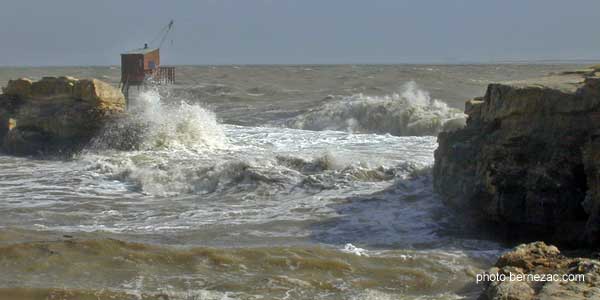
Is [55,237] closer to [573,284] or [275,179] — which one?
[275,179]

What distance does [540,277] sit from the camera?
4.91 m

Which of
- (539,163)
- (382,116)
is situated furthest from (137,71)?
(539,163)

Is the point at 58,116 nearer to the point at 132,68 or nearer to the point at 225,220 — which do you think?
the point at 132,68

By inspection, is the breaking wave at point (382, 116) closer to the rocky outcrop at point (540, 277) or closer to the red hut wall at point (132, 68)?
the red hut wall at point (132, 68)

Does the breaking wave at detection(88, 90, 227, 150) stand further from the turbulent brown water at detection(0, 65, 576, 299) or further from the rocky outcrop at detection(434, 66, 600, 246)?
the rocky outcrop at detection(434, 66, 600, 246)

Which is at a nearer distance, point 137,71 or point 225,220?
point 225,220

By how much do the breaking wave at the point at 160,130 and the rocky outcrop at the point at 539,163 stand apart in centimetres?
644

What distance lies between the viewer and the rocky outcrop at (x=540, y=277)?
4516 millimetres

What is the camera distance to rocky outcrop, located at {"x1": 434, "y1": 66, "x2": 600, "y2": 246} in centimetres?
671

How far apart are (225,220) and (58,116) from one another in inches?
244

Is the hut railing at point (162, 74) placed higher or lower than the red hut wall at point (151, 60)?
lower

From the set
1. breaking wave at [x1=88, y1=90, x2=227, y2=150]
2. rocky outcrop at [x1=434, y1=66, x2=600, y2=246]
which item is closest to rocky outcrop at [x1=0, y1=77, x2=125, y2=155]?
breaking wave at [x1=88, y1=90, x2=227, y2=150]

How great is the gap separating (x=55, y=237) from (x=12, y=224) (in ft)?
2.92

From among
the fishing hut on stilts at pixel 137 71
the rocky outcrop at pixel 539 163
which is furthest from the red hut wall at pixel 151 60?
the rocky outcrop at pixel 539 163
